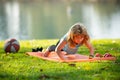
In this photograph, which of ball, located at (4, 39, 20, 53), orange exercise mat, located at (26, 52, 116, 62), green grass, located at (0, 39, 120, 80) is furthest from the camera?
ball, located at (4, 39, 20, 53)

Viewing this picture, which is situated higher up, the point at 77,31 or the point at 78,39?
the point at 77,31

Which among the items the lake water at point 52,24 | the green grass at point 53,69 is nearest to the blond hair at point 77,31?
the green grass at point 53,69

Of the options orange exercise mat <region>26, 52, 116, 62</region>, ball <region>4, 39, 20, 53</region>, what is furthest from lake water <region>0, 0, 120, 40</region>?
orange exercise mat <region>26, 52, 116, 62</region>

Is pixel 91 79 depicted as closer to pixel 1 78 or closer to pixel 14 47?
pixel 1 78

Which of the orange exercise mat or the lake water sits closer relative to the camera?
the orange exercise mat

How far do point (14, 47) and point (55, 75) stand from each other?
3.60 metres

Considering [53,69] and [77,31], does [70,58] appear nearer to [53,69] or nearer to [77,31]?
[77,31]

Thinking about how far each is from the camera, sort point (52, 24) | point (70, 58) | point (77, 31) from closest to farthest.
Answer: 1. point (77, 31)
2. point (70, 58)
3. point (52, 24)

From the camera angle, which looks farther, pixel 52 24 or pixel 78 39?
pixel 52 24

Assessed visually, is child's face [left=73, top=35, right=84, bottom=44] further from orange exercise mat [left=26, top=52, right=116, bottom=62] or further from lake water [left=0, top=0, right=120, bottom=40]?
lake water [left=0, top=0, right=120, bottom=40]

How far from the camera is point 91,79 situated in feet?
26.6

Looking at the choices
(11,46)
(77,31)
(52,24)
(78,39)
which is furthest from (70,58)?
(52,24)

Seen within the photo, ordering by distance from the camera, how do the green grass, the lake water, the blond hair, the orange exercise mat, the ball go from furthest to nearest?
the lake water → the ball → the orange exercise mat → the blond hair → the green grass

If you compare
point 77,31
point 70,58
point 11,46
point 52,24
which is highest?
point 77,31
